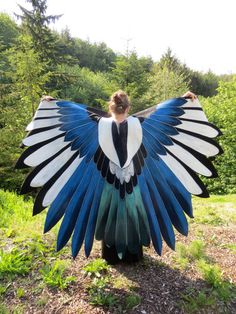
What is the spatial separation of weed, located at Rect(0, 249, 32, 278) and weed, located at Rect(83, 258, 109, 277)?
503mm

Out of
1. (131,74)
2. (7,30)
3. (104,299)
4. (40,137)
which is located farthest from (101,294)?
(7,30)

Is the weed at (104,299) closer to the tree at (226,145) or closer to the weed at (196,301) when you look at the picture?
the weed at (196,301)

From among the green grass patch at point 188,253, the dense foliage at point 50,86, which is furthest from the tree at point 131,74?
the green grass patch at point 188,253

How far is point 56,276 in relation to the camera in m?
2.85

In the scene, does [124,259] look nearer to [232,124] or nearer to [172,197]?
[172,197]

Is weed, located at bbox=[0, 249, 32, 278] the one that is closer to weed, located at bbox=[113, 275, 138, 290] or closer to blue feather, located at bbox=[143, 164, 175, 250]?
weed, located at bbox=[113, 275, 138, 290]

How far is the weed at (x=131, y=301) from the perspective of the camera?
261cm

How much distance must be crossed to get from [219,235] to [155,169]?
5.50 feet

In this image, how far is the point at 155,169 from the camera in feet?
8.66

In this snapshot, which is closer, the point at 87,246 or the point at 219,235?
the point at 87,246

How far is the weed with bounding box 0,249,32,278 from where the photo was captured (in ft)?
9.72

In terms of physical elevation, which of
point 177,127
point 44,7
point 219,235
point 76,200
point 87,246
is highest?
point 44,7

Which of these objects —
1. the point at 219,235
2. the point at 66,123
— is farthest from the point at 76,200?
the point at 219,235

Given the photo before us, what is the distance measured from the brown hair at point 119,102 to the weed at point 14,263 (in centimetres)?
153
